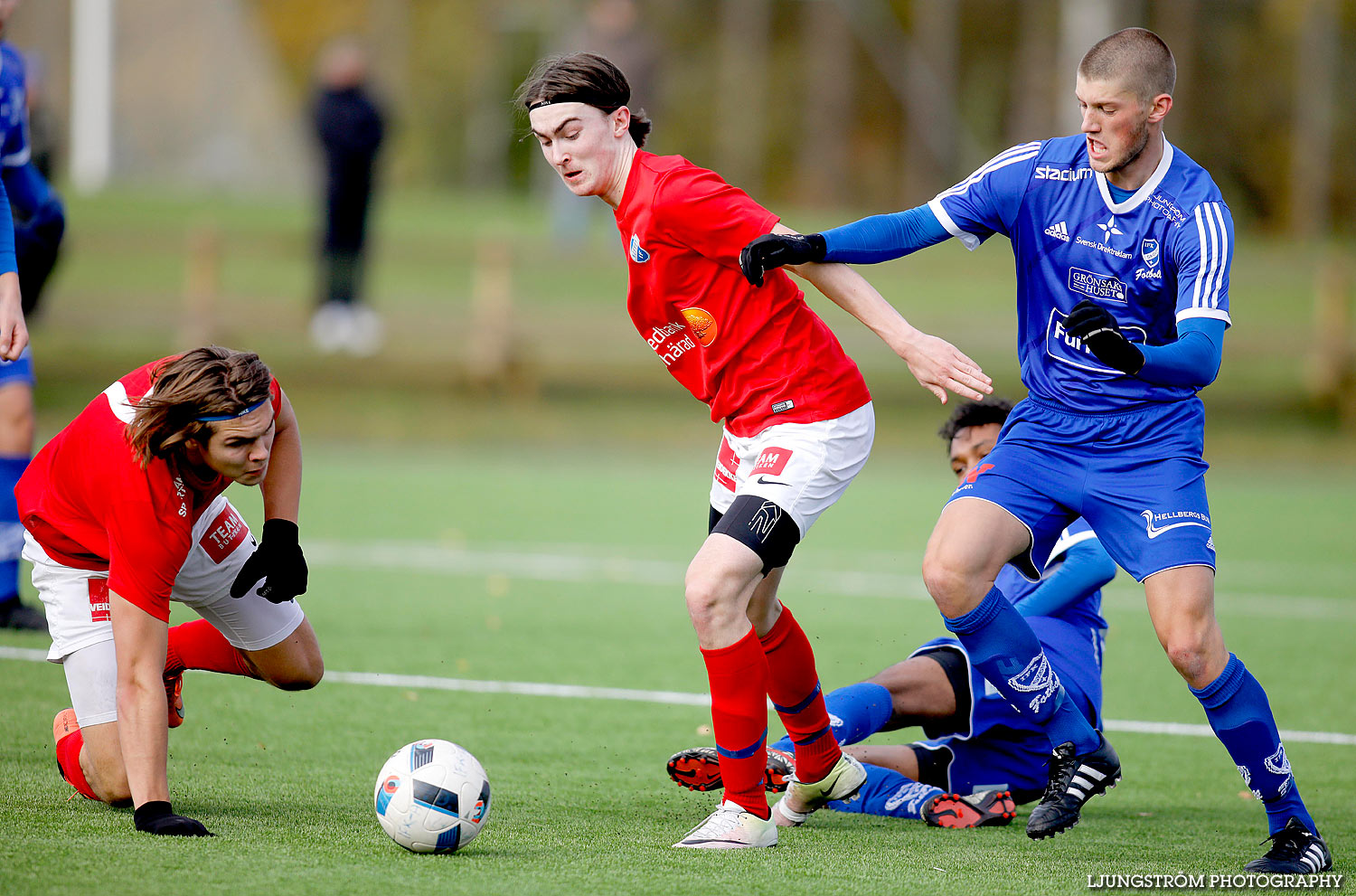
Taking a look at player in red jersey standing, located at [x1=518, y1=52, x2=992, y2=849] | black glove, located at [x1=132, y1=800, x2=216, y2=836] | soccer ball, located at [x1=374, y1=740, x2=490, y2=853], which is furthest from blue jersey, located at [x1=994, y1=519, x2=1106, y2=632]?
black glove, located at [x1=132, y1=800, x2=216, y2=836]

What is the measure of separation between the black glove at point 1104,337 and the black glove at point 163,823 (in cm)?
264

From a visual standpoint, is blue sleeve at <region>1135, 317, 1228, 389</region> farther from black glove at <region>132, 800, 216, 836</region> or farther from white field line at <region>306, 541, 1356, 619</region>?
white field line at <region>306, 541, 1356, 619</region>

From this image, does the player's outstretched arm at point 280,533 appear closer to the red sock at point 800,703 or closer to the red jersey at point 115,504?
the red jersey at point 115,504

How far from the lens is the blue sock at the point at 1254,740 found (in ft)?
13.1

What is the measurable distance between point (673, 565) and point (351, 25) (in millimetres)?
19302

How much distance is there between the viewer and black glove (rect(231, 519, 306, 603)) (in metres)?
4.25

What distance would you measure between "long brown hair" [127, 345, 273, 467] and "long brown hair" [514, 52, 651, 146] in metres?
1.13

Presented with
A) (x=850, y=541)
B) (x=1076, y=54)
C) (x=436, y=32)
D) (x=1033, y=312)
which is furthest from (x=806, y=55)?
(x=1033, y=312)

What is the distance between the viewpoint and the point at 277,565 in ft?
13.9

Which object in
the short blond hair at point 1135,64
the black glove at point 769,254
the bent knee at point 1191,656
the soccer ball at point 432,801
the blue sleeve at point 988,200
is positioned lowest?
the soccer ball at point 432,801

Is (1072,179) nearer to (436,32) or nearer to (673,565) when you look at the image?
(673,565)

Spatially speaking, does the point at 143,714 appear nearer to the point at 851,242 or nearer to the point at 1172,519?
the point at 851,242

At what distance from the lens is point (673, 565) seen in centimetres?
959

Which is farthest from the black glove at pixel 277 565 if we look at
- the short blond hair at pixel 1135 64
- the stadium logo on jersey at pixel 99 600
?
the short blond hair at pixel 1135 64
